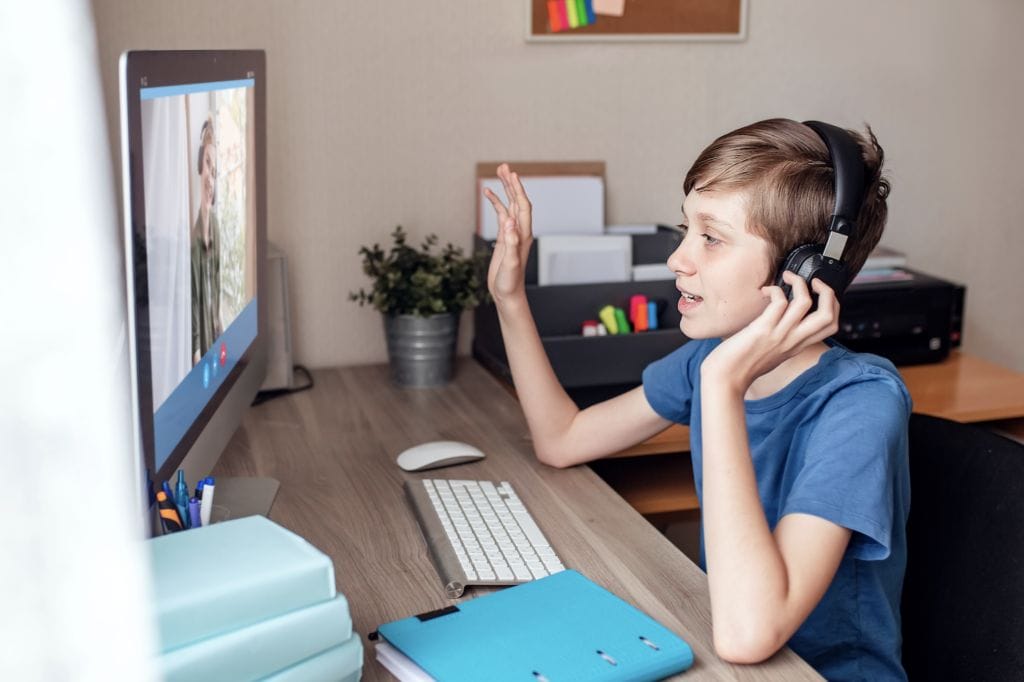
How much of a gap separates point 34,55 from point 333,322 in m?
0.99

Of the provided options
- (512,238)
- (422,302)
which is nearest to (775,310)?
(512,238)

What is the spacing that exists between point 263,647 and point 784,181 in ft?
2.18

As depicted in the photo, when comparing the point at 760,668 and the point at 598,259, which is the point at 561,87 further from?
the point at 760,668

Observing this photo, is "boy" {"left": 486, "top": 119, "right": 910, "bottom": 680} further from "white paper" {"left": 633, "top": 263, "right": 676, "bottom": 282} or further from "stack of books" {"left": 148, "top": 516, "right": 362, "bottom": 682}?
"white paper" {"left": 633, "top": 263, "right": 676, "bottom": 282}

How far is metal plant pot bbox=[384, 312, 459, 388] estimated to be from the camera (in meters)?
1.77

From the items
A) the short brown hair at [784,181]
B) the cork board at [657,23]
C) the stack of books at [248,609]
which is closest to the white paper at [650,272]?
the cork board at [657,23]

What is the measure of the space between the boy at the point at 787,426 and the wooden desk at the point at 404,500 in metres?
0.08

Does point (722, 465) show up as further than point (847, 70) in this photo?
Result: No

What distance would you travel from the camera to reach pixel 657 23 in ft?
6.44

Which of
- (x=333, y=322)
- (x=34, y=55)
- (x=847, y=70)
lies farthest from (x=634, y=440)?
(x=847, y=70)

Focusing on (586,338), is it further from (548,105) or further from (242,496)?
(242,496)

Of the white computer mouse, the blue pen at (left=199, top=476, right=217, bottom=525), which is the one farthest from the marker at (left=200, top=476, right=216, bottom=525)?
the white computer mouse

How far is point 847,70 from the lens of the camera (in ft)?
6.89

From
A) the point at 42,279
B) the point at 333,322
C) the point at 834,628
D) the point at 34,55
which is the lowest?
the point at 834,628
